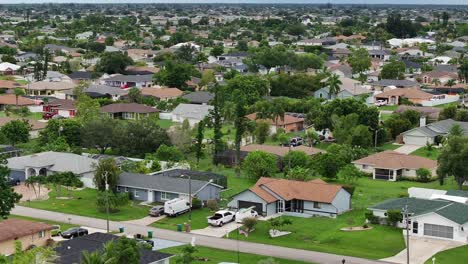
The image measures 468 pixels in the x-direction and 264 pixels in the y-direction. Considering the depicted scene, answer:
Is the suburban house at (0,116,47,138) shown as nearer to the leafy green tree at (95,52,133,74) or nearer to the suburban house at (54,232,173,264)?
the suburban house at (54,232,173,264)

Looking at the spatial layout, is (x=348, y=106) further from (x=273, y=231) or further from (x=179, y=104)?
(x=273, y=231)

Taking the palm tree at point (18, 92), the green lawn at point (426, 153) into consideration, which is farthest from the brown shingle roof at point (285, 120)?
the palm tree at point (18, 92)

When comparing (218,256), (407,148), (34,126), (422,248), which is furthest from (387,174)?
(34,126)

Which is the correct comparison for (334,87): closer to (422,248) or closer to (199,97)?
(199,97)

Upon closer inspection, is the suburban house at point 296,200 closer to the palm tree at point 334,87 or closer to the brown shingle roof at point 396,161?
the brown shingle roof at point 396,161

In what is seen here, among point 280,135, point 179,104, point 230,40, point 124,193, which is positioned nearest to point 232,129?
point 280,135

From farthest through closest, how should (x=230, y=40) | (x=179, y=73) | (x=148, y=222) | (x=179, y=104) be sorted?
(x=230, y=40), (x=179, y=73), (x=179, y=104), (x=148, y=222)
